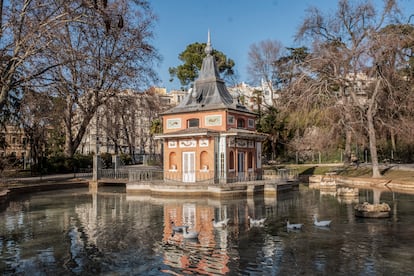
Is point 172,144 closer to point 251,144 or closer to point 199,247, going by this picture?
point 251,144

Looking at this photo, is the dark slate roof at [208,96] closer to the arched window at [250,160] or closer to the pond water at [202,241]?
the arched window at [250,160]

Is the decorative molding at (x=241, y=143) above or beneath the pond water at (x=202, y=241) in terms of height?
above

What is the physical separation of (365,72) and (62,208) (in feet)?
91.9

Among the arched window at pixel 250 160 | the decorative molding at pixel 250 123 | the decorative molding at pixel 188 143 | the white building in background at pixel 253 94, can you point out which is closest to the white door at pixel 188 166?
the decorative molding at pixel 188 143

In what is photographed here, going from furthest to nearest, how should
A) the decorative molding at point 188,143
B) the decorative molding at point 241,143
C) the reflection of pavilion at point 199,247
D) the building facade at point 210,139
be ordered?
the decorative molding at point 241,143, the decorative molding at point 188,143, the building facade at point 210,139, the reflection of pavilion at point 199,247

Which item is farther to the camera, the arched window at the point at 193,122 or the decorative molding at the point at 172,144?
the arched window at the point at 193,122

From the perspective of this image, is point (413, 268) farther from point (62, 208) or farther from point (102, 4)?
point (62, 208)

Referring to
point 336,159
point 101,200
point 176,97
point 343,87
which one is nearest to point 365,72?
point 343,87

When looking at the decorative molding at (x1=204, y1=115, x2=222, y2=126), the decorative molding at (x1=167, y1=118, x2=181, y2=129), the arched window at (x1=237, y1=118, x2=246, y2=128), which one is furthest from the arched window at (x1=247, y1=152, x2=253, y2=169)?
the decorative molding at (x1=167, y1=118, x2=181, y2=129)

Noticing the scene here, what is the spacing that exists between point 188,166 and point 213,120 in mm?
4165

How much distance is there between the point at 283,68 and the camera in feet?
181

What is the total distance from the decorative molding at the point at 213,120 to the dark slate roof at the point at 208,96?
72 cm

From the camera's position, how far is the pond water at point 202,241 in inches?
425

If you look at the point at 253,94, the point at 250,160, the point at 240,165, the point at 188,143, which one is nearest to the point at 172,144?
the point at 188,143
